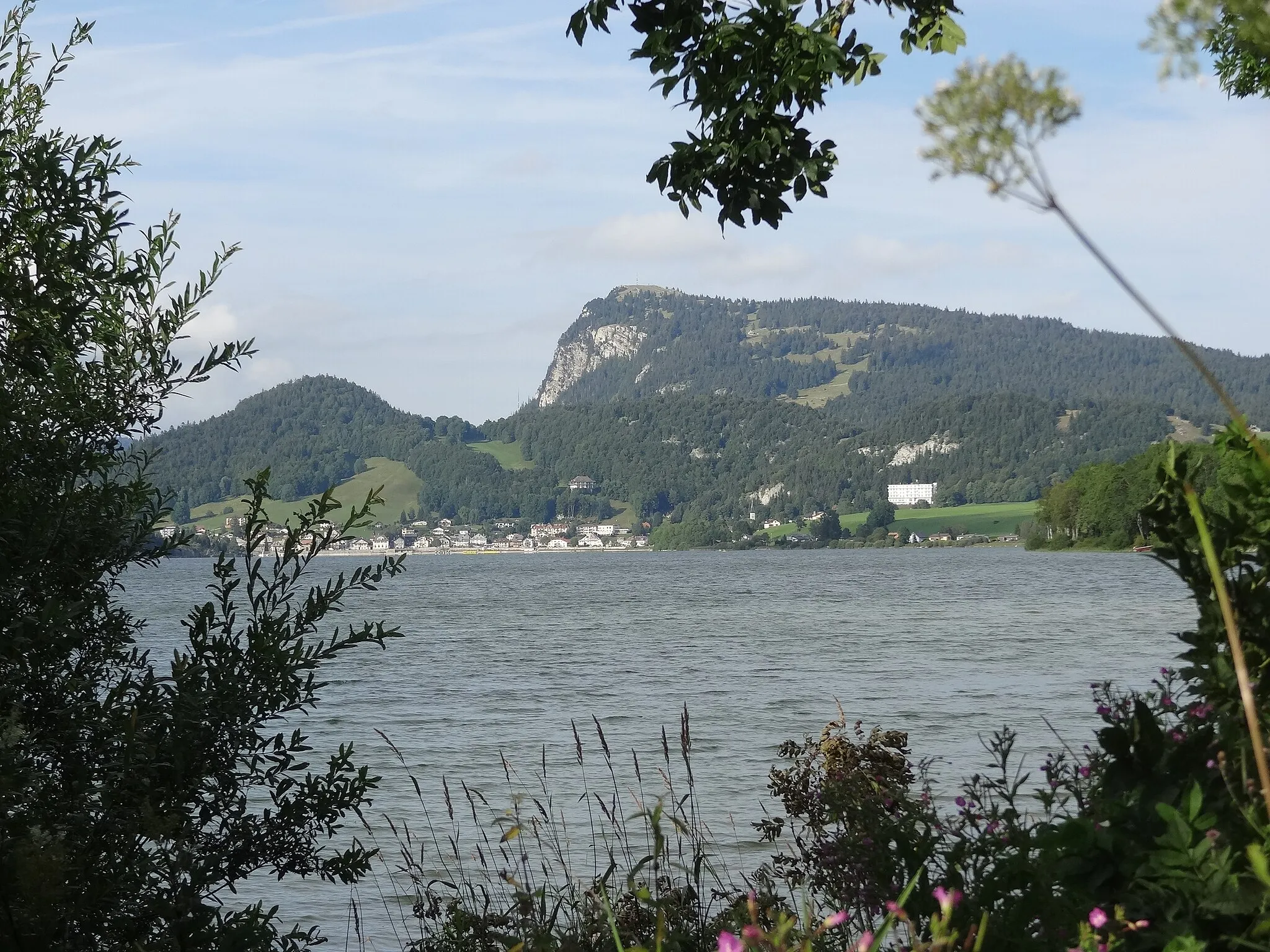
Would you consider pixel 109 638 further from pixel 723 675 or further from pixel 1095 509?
pixel 1095 509

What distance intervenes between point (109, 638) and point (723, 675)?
27513 mm

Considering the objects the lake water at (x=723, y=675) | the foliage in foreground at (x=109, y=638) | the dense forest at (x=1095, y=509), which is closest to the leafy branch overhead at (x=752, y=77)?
the foliage in foreground at (x=109, y=638)

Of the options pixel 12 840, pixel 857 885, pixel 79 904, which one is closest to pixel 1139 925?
pixel 857 885

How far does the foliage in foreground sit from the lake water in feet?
17.2

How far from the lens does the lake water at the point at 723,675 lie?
18.8m

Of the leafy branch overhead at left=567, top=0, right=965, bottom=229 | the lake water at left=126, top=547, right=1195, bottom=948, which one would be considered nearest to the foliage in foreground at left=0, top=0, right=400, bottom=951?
the leafy branch overhead at left=567, top=0, right=965, bottom=229

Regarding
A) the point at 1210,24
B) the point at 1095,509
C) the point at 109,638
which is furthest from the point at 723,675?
the point at 1095,509

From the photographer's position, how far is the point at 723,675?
32469mm

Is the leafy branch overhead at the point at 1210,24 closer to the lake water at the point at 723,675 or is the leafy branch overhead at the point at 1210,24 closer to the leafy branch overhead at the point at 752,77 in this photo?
the leafy branch overhead at the point at 752,77

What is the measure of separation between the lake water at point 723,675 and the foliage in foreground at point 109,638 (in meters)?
5.25

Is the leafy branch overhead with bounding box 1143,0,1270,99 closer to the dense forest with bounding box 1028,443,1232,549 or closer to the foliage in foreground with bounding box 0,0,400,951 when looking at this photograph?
the foliage in foreground with bounding box 0,0,400,951

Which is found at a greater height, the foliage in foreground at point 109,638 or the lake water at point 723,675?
the foliage in foreground at point 109,638

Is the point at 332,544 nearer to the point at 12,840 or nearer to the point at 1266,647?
the point at 12,840

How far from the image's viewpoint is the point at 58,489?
221 inches
